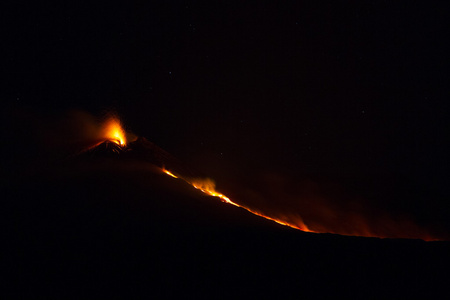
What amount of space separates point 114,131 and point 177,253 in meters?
4.83

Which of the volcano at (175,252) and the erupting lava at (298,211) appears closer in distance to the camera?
the volcano at (175,252)

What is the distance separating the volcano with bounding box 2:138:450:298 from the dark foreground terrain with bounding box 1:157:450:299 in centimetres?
1

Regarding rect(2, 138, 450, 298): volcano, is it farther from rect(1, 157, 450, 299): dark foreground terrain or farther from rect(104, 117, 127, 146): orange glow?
rect(104, 117, 127, 146): orange glow

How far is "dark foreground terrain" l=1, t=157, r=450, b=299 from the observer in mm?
3393

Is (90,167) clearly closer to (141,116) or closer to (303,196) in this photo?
(141,116)

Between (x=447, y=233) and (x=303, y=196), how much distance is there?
4.19m

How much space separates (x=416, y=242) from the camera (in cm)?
470

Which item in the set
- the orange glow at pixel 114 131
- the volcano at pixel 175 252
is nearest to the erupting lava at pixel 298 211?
the orange glow at pixel 114 131

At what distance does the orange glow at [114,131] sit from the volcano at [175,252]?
8.22 ft

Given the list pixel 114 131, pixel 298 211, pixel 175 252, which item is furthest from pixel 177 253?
pixel 298 211

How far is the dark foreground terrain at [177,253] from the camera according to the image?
3.39 meters

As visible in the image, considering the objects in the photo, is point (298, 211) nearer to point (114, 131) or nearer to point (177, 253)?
point (114, 131)

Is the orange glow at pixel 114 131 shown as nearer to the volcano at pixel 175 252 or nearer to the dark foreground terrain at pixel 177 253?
the volcano at pixel 175 252

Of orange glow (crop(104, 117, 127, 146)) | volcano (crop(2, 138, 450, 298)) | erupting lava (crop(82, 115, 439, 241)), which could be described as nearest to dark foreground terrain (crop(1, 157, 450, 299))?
volcano (crop(2, 138, 450, 298))
